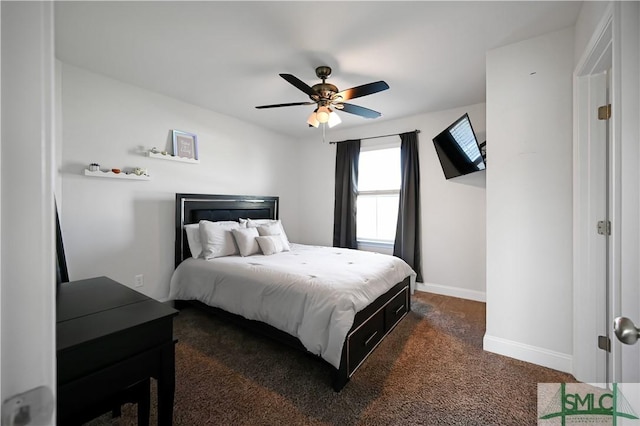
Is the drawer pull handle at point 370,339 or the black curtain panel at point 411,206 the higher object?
the black curtain panel at point 411,206

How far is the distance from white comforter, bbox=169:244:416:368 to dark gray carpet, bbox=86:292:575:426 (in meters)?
0.27

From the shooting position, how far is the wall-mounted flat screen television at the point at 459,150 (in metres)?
2.91

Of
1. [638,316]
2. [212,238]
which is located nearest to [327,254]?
[212,238]

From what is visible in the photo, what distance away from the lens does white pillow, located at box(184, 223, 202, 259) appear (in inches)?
125

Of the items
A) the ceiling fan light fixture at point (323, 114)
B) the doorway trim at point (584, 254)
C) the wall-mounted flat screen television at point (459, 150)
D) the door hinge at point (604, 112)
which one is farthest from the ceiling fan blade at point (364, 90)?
the door hinge at point (604, 112)

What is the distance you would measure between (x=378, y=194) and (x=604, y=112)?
2.78m

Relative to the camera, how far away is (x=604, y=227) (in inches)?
70.2

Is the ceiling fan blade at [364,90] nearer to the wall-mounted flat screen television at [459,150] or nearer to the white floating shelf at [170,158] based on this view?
the wall-mounted flat screen television at [459,150]

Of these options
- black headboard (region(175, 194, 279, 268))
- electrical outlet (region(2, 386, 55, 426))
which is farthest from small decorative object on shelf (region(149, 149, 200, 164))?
electrical outlet (region(2, 386, 55, 426))

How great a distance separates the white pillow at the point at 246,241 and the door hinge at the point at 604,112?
326 centimetres

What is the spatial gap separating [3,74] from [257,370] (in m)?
2.19

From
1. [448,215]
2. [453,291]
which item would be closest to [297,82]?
[448,215]

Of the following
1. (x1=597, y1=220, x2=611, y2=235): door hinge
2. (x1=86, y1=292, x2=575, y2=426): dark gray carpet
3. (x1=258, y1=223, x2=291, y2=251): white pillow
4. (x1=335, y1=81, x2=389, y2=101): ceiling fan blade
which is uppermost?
(x1=335, y1=81, x2=389, y2=101): ceiling fan blade

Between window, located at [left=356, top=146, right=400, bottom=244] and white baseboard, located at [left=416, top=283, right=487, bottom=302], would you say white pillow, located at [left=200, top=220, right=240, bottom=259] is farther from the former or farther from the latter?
white baseboard, located at [left=416, top=283, right=487, bottom=302]
